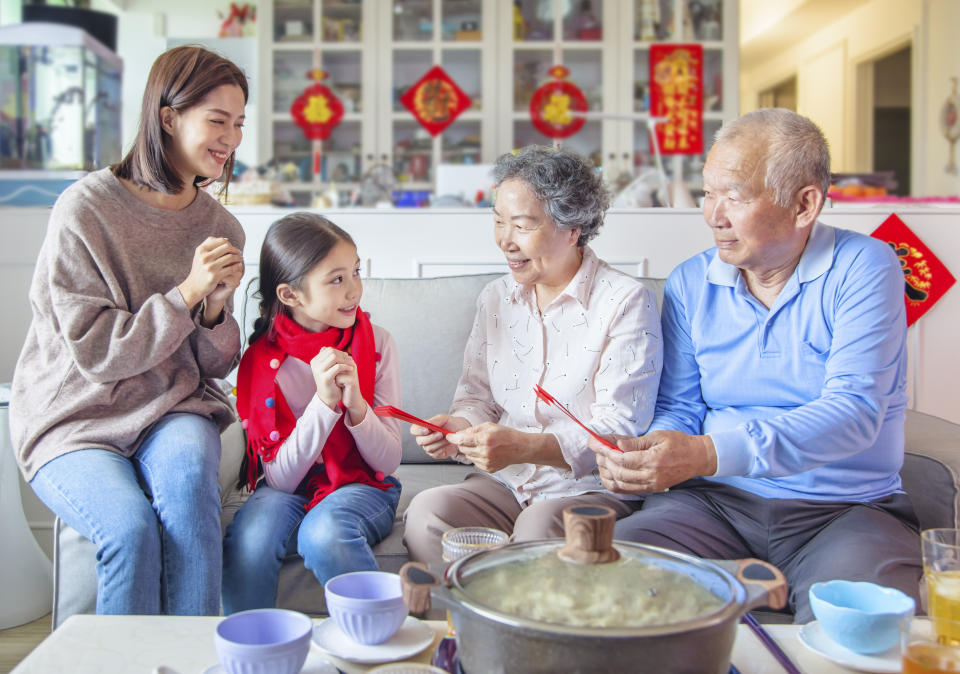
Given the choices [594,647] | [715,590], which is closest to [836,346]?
[715,590]

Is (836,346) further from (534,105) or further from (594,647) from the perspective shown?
(534,105)

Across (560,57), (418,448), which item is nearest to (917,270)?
(418,448)

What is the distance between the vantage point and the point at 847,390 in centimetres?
145

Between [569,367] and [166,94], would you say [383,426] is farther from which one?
[166,94]

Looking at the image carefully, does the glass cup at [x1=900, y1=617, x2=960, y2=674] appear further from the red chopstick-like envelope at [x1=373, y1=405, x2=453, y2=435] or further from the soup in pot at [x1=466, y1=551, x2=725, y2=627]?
the red chopstick-like envelope at [x1=373, y1=405, x2=453, y2=435]

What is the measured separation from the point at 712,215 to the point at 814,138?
0.70 feet

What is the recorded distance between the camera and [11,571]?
2.20 meters

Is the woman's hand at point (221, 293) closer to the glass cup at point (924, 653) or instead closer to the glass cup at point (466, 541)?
the glass cup at point (466, 541)

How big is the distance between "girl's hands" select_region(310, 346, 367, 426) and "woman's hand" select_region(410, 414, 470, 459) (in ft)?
0.41

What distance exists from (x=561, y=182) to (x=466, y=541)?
878 mm

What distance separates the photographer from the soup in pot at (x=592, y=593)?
773 millimetres

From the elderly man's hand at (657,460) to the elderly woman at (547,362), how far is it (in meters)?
0.21

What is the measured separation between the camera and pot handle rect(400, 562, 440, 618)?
0.82 m

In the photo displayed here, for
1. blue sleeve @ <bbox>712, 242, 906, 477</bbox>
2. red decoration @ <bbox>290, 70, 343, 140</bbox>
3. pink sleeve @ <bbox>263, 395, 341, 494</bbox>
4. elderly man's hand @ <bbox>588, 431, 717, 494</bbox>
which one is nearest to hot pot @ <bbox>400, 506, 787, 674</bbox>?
elderly man's hand @ <bbox>588, 431, 717, 494</bbox>
